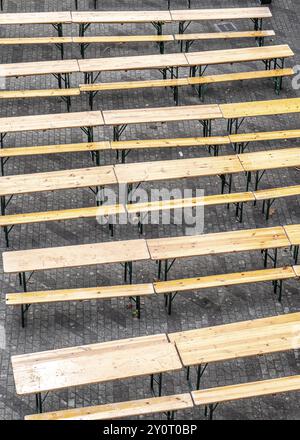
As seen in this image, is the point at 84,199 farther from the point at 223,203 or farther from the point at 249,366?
the point at 249,366

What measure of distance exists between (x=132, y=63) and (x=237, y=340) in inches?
283

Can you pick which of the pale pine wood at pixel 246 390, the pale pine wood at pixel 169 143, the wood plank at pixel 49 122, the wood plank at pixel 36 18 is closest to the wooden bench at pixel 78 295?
the pale pine wood at pixel 246 390

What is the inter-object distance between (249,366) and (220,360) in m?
1.13

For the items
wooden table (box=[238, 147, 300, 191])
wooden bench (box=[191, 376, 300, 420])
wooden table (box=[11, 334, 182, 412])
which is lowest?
wooden bench (box=[191, 376, 300, 420])

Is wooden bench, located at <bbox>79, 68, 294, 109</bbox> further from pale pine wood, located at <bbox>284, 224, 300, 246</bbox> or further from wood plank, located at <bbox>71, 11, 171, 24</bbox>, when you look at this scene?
pale pine wood, located at <bbox>284, 224, 300, 246</bbox>

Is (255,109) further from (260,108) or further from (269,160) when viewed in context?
(269,160)

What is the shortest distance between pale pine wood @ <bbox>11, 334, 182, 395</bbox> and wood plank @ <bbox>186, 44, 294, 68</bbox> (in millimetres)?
7450

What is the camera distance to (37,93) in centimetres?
1984

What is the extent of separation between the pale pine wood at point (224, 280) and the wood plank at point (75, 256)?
1.91ft

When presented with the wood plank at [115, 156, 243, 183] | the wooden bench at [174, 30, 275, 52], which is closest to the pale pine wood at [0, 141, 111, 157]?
the wood plank at [115, 156, 243, 183]

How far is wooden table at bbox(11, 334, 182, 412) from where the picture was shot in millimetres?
14445

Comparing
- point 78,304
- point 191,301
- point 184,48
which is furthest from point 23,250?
point 184,48

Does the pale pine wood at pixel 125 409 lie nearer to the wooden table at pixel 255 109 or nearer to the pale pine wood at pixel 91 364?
the pale pine wood at pixel 91 364

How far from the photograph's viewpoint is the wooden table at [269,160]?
59.9 ft
